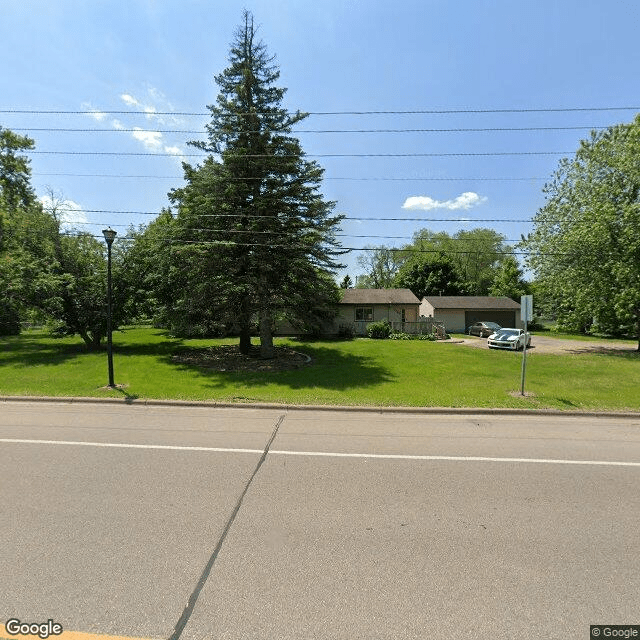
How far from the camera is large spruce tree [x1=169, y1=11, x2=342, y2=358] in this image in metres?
14.6

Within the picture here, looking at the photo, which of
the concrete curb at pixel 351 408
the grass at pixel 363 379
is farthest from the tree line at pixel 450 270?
the concrete curb at pixel 351 408

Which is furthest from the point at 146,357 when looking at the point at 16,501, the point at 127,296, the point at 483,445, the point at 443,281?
the point at 443,281

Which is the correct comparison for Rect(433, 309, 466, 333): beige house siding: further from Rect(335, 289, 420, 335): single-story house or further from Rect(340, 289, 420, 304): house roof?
Rect(340, 289, 420, 304): house roof

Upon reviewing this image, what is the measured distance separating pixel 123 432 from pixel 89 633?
4.80 m

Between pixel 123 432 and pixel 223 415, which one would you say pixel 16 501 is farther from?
pixel 223 415

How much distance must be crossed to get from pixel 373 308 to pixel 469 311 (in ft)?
36.4

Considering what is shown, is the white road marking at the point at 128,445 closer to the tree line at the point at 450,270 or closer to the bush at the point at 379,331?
the bush at the point at 379,331

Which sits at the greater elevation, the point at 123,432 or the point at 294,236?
the point at 294,236

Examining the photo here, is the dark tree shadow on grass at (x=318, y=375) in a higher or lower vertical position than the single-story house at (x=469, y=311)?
lower

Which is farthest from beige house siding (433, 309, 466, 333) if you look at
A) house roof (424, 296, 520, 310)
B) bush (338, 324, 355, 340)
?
bush (338, 324, 355, 340)

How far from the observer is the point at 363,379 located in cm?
1219

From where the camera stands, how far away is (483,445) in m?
6.00

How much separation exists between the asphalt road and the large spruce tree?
9.44 meters

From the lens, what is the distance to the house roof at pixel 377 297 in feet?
100
